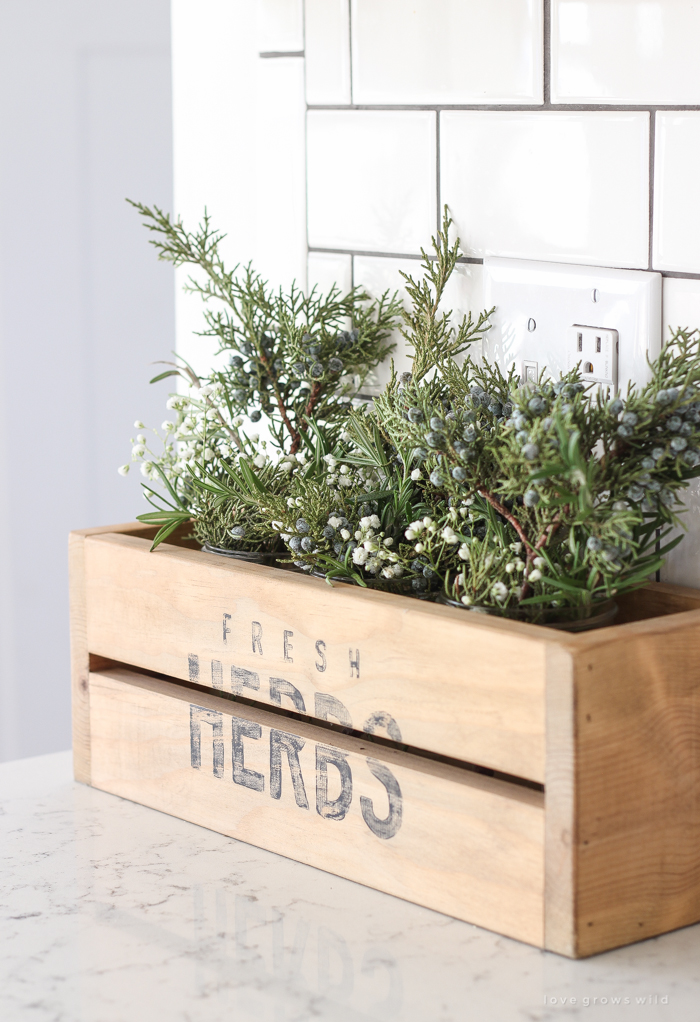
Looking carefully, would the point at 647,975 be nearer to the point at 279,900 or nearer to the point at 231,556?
the point at 279,900

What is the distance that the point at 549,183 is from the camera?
0.87m

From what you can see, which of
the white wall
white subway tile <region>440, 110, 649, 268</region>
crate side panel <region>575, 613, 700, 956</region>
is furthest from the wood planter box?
the white wall

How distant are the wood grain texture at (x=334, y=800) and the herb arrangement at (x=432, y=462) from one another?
0.11 meters

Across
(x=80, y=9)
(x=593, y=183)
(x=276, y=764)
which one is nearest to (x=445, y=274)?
(x=593, y=183)

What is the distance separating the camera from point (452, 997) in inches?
26.5

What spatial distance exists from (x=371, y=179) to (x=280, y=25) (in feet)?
0.57

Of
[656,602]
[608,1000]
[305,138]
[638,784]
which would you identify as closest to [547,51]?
[305,138]

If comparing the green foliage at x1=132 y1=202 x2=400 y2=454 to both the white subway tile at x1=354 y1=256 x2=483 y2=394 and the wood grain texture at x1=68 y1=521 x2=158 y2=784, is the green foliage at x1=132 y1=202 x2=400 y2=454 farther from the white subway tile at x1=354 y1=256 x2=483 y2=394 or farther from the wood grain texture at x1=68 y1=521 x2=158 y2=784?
the wood grain texture at x1=68 y1=521 x2=158 y2=784

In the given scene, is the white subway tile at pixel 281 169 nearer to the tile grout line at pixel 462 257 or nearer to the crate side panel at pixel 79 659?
the tile grout line at pixel 462 257

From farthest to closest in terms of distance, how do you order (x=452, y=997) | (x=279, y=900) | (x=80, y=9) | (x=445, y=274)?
(x=80, y=9) < (x=445, y=274) < (x=279, y=900) < (x=452, y=997)

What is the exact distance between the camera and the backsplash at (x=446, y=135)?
2.62 feet

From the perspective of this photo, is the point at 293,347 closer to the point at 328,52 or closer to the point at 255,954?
the point at 328,52

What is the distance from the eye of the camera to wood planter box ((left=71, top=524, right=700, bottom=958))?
0.69 meters

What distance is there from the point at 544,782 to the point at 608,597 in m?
0.12
